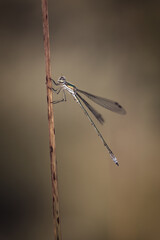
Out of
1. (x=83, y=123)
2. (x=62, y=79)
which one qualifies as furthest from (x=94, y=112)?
(x=62, y=79)

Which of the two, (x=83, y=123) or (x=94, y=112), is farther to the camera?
(x=83, y=123)

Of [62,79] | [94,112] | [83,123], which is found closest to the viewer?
[62,79]

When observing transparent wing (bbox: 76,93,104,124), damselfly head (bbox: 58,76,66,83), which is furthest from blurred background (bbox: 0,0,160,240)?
damselfly head (bbox: 58,76,66,83)

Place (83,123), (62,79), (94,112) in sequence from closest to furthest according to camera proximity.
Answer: (62,79) < (94,112) < (83,123)

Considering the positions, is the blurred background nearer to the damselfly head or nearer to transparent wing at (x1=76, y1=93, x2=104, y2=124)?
transparent wing at (x1=76, y1=93, x2=104, y2=124)

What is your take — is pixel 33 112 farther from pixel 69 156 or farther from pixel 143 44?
pixel 143 44

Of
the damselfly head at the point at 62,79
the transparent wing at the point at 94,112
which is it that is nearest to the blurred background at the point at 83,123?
the transparent wing at the point at 94,112

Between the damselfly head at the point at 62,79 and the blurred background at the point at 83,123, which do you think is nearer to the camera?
the damselfly head at the point at 62,79

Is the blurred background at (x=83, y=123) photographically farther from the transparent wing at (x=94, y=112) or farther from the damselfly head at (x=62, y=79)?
the damselfly head at (x=62, y=79)

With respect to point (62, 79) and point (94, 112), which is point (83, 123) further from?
point (62, 79)
